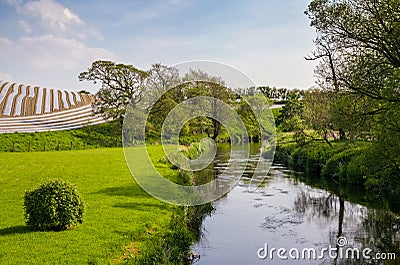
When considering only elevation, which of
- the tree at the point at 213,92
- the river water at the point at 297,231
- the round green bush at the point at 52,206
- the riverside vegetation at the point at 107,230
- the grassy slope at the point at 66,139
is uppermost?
the tree at the point at 213,92

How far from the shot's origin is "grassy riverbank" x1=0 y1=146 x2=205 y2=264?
33.2 feet

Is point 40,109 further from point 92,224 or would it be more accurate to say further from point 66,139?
point 92,224

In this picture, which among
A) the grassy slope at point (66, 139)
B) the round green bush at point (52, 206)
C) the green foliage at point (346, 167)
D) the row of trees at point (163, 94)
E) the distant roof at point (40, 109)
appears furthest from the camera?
the distant roof at point (40, 109)

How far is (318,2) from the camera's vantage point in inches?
708

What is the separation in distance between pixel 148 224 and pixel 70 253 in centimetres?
385

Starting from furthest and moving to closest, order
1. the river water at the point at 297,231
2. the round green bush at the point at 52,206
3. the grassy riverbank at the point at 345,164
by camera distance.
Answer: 1. the grassy riverbank at the point at 345,164
2. the river water at the point at 297,231
3. the round green bush at the point at 52,206

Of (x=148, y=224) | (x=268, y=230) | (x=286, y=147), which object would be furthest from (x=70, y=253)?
(x=286, y=147)

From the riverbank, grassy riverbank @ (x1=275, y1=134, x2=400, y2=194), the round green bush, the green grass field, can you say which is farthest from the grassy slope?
the round green bush

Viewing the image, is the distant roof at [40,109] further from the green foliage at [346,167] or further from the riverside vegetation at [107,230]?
the green foliage at [346,167]

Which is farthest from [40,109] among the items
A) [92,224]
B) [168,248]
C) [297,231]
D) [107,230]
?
[168,248]

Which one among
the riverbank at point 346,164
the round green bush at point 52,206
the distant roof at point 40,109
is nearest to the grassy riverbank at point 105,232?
the round green bush at point 52,206

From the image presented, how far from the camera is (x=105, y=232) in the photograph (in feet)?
39.7

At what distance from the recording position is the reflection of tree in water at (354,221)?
545 inches

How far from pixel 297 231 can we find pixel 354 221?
3006 millimetres
